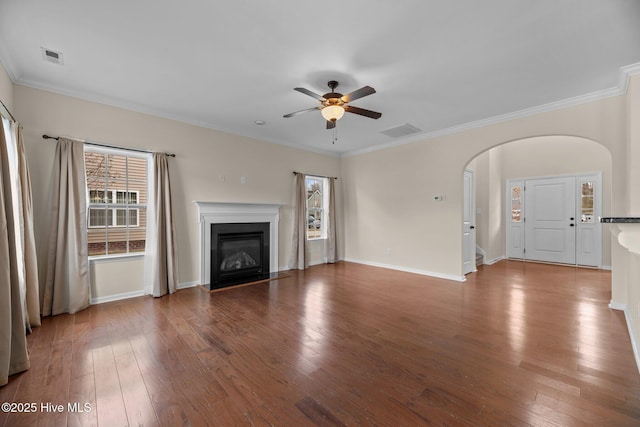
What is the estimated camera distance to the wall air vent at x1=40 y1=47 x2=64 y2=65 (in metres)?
2.59

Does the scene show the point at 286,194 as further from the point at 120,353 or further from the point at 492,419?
the point at 492,419

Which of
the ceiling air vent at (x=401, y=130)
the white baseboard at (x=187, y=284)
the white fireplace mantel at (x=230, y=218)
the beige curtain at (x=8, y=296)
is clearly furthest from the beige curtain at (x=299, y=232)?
the beige curtain at (x=8, y=296)

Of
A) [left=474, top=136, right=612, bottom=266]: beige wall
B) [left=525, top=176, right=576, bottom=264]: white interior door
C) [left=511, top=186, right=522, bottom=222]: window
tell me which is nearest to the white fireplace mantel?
[left=474, top=136, right=612, bottom=266]: beige wall

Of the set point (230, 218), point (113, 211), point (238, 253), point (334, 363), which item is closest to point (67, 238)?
point (113, 211)

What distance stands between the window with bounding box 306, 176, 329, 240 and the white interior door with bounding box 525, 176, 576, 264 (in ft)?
17.4

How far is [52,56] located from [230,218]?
116 inches

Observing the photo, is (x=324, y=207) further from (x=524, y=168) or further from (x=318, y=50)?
(x=524, y=168)

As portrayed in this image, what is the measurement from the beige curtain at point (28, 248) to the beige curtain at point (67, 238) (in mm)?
333

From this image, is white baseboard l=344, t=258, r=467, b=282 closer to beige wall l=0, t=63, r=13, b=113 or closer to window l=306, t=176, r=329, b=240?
window l=306, t=176, r=329, b=240

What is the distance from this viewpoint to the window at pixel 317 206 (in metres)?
6.41

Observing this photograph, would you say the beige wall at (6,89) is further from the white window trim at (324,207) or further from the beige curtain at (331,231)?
the beige curtain at (331,231)

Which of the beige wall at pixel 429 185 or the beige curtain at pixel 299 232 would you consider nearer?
the beige wall at pixel 429 185

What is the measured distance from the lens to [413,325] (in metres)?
2.93

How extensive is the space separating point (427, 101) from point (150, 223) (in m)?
4.49
